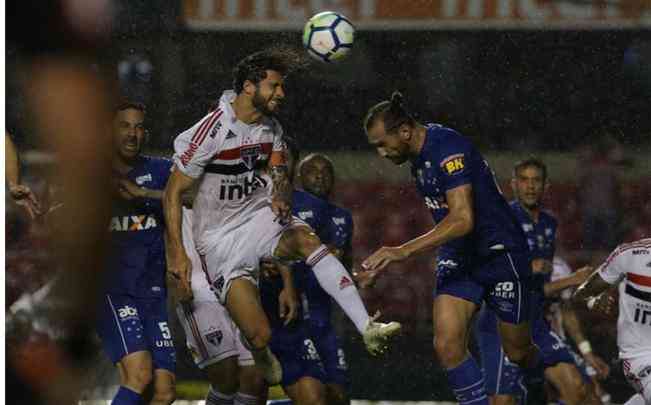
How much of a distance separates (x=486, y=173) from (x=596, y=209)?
4296 mm

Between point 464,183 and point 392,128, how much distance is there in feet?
1.13

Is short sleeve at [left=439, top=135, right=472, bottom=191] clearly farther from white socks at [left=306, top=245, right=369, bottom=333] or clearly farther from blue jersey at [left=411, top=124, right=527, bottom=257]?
white socks at [left=306, top=245, right=369, bottom=333]

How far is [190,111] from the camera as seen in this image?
32.8ft

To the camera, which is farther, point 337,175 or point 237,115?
point 337,175

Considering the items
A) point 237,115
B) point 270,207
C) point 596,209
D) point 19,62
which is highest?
point 19,62

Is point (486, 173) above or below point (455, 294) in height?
above

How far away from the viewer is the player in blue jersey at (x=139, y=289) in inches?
189

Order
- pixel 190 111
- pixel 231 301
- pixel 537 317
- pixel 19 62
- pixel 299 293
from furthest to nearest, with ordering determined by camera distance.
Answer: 1. pixel 190 111
2. pixel 537 317
3. pixel 299 293
4. pixel 231 301
5. pixel 19 62

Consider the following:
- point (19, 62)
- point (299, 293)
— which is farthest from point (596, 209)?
point (19, 62)

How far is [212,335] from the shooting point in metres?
5.20

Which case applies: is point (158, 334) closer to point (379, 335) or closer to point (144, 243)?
point (144, 243)

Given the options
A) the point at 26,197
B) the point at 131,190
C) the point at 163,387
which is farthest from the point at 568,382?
the point at 26,197

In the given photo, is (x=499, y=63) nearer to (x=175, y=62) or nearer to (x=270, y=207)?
(x=175, y=62)

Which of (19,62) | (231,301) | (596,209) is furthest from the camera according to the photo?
(596,209)
